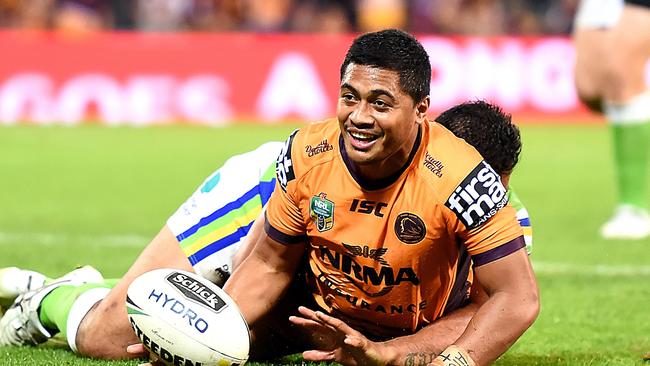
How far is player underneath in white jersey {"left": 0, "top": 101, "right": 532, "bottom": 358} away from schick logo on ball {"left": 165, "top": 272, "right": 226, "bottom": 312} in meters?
0.55

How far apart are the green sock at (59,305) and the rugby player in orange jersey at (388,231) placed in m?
0.99

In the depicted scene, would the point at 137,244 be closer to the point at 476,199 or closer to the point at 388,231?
the point at 388,231

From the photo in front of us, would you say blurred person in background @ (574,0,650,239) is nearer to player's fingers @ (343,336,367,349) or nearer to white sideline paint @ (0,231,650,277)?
white sideline paint @ (0,231,650,277)

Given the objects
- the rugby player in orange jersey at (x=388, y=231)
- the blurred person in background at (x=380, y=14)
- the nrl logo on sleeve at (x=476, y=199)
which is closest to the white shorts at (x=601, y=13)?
the rugby player in orange jersey at (x=388, y=231)

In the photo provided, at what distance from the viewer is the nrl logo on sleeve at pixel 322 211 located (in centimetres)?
489

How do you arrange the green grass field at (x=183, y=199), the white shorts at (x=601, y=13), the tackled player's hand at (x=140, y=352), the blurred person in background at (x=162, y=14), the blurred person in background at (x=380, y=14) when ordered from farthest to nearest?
the blurred person in background at (x=380, y=14), the blurred person in background at (x=162, y=14), the white shorts at (x=601, y=13), the green grass field at (x=183, y=199), the tackled player's hand at (x=140, y=352)

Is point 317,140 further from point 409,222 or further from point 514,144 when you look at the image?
point 514,144

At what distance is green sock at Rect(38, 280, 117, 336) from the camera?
583 cm

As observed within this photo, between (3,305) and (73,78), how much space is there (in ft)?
38.9

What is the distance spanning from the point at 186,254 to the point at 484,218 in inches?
65.4

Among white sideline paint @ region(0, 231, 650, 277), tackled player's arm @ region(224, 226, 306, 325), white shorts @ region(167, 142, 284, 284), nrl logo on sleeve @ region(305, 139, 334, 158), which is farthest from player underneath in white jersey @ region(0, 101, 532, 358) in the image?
white sideline paint @ region(0, 231, 650, 277)

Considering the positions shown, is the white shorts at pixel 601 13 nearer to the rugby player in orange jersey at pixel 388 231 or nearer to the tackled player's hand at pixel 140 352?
the rugby player in orange jersey at pixel 388 231

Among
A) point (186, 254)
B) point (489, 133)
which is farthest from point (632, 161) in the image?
point (186, 254)

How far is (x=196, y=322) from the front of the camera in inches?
190
